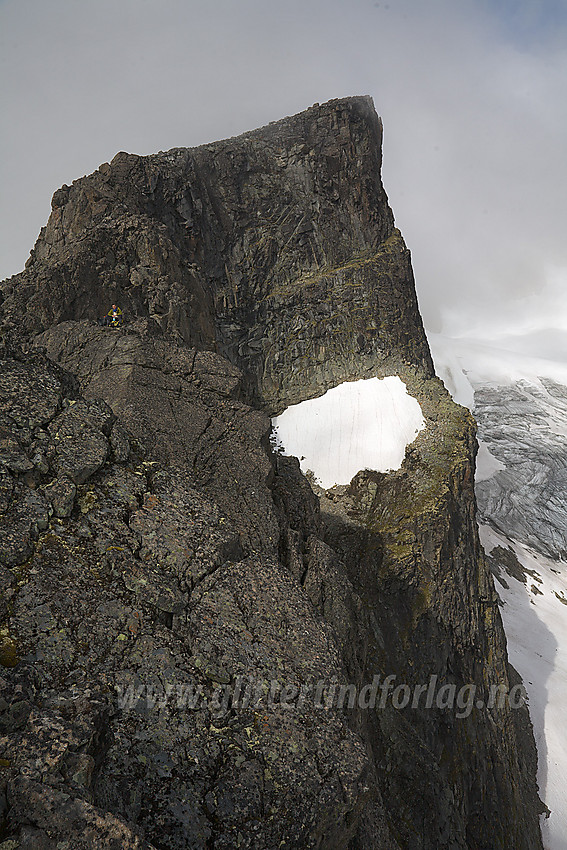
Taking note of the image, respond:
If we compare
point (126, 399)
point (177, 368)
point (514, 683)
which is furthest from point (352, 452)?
point (126, 399)

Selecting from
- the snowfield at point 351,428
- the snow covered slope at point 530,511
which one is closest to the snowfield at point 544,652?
the snow covered slope at point 530,511

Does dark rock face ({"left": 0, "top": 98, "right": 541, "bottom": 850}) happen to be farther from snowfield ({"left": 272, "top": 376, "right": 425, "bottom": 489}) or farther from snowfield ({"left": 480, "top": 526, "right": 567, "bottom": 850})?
snowfield ({"left": 480, "top": 526, "right": 567, "bottom": 850})

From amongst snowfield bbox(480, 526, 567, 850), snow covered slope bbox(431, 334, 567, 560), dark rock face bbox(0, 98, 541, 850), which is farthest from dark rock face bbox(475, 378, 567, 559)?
dark rock face bbox(0, 98, 541, 850)

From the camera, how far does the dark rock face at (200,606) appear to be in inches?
215

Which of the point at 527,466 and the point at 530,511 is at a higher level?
the point at 527,466

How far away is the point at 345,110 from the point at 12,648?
37.5 m

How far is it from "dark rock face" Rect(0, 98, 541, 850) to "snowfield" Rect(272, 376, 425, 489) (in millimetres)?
1798

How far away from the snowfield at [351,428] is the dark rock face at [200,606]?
5.90 feet

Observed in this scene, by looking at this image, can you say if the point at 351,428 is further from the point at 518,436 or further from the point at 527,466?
the point at 518,436

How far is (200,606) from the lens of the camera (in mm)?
7043

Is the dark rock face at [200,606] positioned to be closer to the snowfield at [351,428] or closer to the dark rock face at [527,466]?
the snowfield at [351,428]

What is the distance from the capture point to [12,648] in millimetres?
5680

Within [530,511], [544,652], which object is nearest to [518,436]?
[530,511]

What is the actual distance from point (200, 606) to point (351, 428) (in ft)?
74.7
